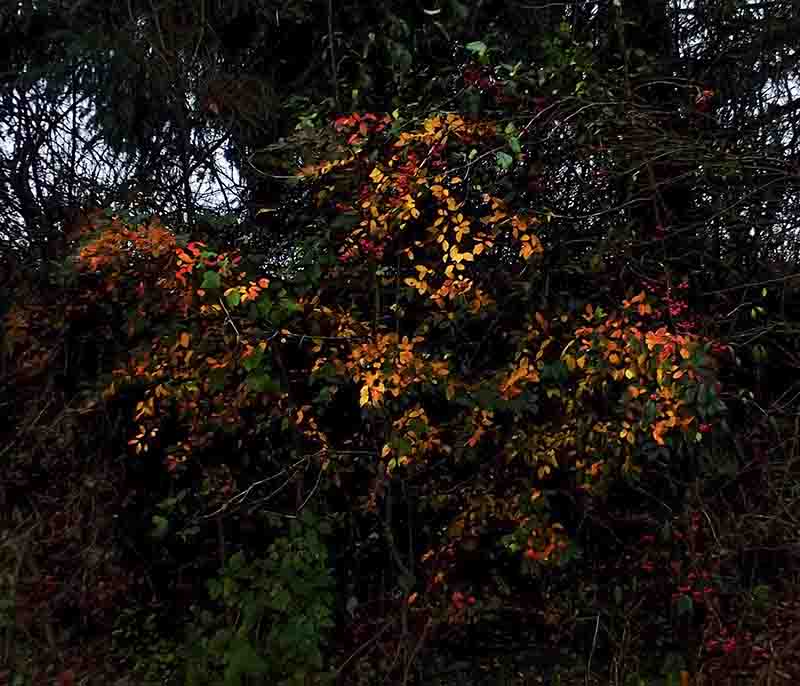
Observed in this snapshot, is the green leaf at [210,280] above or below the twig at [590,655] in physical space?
above

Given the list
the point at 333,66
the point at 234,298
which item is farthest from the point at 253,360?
the point at 333,66

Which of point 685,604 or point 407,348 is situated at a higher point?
point 407,348

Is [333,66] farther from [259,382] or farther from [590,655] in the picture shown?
[590,655]

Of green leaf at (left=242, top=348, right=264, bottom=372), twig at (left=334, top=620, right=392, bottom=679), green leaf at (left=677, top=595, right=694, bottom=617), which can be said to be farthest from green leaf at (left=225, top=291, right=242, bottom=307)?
green leaf at (left=677, top=595, right=694, bottom=617)

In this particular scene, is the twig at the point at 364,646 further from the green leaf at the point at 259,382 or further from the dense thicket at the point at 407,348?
the green leaf at the point at 259,382

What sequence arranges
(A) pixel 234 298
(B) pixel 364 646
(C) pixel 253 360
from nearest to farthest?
(A) pixel 234 298
(C) pixel 253 360
(B) pixel 364 646

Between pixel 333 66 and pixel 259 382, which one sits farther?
pixel 333 66

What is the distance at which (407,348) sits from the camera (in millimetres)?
4027

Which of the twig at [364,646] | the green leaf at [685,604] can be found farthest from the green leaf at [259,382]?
the green leaf at [685,604]

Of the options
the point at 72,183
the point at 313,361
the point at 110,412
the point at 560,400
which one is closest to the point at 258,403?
the point at 313,361

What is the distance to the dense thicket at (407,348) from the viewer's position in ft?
13.4

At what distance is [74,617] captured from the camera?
5.10 m

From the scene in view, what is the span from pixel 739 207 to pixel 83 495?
4.25 m

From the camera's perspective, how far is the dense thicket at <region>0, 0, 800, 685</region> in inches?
161
